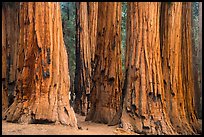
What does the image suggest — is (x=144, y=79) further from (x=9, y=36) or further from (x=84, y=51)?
(x=84, y=51)

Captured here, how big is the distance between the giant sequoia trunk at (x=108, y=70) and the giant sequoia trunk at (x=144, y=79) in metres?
1.63

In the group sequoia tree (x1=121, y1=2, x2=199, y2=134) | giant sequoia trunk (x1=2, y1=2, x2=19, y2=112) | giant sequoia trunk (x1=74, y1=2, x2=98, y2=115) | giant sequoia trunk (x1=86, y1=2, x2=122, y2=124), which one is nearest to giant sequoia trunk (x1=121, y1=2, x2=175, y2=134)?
sequoia tree (x1=121, y1=2, x2=199, y2=134)

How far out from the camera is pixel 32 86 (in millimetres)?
6566

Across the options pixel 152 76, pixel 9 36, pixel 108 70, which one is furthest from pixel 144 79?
pixel 9 36

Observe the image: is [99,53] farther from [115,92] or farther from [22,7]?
[22,7]

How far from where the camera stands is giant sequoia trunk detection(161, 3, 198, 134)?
27.6ft

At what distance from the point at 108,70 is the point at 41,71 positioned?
121 inches

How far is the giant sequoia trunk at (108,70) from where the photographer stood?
9.35 m

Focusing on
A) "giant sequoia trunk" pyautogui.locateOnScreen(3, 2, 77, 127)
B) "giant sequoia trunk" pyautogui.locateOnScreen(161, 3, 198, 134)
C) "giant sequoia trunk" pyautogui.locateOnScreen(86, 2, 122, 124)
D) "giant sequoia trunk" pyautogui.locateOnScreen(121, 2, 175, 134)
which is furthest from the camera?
"giant sequoia trunk" pyautogui.locateOnScreen(86, 2, 122, 124)

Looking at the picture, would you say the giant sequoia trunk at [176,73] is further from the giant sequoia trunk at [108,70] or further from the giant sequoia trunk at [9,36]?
the giant sequoia trunk at [9,36]

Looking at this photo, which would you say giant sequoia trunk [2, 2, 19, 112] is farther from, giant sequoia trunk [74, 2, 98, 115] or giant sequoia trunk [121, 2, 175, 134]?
giant sequoia trunk [121, 2, 175, 134]

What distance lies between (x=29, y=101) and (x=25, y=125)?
591 mm

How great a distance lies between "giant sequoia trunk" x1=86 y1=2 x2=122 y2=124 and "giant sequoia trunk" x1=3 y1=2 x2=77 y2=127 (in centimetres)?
267

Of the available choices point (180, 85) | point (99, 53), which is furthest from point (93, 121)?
point (180, 85)
